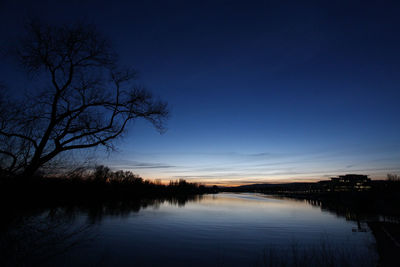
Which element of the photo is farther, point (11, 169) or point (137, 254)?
point (137, 254)

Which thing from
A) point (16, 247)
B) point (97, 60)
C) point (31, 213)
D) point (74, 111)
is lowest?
point (16, 247)

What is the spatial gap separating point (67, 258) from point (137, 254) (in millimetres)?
5795

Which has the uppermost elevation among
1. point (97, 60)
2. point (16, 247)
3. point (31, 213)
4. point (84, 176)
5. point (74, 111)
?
point (97, 60)

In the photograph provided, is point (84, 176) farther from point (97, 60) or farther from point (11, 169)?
point (97, 60)

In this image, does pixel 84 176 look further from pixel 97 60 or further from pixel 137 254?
pixel 137 254

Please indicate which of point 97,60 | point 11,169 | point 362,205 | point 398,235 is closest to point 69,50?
point 97,60

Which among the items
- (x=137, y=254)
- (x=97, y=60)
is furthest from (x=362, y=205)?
(x=97, y=60)

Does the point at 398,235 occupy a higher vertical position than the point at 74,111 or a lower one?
lower

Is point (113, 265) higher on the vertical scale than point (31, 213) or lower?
lower

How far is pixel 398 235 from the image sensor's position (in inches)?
970

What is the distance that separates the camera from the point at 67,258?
17.6 m

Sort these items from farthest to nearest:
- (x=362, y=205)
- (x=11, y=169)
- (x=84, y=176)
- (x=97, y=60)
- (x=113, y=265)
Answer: (x=362, y=205) < (x=113, y=265) < (x=97, y=60) < (x=84, y=176) < (x=11, y=169)

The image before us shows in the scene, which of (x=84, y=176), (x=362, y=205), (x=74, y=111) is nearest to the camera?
(x=84, y=176)

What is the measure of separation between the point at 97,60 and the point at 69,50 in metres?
1.23
